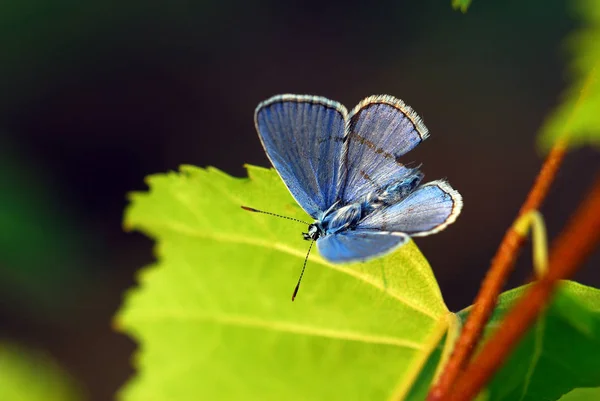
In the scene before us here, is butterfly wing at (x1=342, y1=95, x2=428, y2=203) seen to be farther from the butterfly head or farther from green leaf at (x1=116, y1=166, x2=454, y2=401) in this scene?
green leaf at (x1=116, y1=166, x2=454, y2=401)

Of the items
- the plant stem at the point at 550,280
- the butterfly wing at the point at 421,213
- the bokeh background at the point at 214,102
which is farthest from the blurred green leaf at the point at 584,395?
the bokeh background at the point at 214,102

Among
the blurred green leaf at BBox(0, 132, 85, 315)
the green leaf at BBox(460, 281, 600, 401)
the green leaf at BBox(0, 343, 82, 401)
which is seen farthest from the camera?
the blurred green leaf at BBox(0, 132, 85, 315)

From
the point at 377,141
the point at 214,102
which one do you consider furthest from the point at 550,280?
the point at 214,102

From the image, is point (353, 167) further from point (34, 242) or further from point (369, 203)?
point (34, 242)

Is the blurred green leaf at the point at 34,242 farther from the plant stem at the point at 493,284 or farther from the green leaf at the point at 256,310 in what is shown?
the plant stem at the point at 493,284

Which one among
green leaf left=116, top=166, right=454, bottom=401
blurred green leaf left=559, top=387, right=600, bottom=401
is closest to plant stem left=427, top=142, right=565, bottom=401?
green leaf left=116, top=166, right=454, bottom=401

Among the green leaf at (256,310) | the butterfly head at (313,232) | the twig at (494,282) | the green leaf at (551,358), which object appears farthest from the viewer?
the butterfly head at (313,232)
